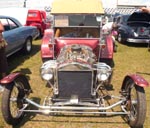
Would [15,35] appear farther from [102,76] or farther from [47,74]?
[102,76]

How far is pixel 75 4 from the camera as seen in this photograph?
688 cm

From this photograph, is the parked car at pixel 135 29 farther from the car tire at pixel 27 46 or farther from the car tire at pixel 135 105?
the car tire at pixel 135 105

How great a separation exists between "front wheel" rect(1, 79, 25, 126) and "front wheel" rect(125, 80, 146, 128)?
1.86 meters

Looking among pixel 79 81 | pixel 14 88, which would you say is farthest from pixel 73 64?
pixel 14 88

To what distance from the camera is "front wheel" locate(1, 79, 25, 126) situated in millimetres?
4492

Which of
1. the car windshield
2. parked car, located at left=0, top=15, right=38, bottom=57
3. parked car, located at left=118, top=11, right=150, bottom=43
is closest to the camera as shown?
the car windshield

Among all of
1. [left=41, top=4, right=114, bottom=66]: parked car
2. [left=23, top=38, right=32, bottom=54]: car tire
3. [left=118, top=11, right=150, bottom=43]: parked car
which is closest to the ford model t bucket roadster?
[left=41, top=4, right=114, bottom=66]: parked car

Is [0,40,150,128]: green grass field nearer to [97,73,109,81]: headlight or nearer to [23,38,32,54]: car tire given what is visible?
[23,38,32,54]: car tire

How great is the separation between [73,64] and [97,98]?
2.54ft

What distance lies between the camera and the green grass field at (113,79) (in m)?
4.82

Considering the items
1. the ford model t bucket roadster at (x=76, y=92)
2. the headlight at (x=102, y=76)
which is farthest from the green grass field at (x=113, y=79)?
the headlight at (x=102, y=76)

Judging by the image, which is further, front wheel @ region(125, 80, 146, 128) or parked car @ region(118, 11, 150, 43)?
parked car @ region(118, 11, 150, 43)

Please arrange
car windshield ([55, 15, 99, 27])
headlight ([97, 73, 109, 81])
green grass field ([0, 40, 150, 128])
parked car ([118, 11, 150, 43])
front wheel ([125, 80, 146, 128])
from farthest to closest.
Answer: parked car ([118, 11, 150, 43])
car windshield ([55, 15, 99, 27])
headlight ([97, 73, 109, 81])
green grass field ([0, 40, 150, 128])
front wheel ([125, 80, 146, 128])

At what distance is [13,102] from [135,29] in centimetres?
810
